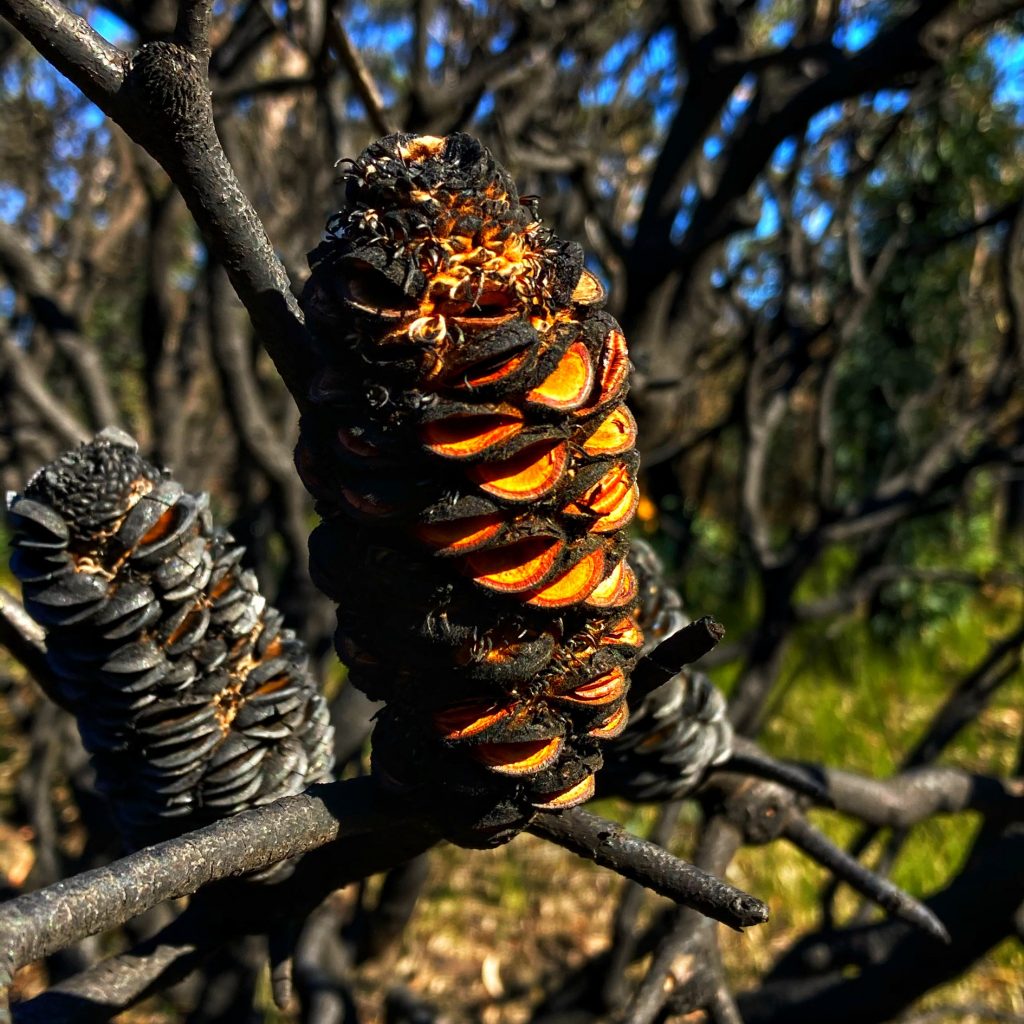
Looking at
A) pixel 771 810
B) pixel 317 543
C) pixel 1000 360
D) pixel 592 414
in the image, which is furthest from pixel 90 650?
pixel 1000 360

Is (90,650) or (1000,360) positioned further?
(1000,360)

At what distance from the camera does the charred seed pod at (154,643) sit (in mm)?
930

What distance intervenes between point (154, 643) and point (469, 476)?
41 cm

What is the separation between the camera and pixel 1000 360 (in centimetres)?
319

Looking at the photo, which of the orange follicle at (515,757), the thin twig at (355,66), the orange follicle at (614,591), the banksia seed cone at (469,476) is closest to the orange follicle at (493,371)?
the banksia seed cone at (469,476)

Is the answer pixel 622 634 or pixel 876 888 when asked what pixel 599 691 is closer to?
pixel 622 634

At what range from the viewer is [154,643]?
0.96 meters

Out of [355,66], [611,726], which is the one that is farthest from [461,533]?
[355,66]

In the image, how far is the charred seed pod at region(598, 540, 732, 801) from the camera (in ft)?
3.83

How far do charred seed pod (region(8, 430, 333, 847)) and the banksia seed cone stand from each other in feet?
0.63

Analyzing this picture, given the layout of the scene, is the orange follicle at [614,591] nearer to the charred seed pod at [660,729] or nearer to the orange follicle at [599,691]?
the orange follicle at [599,691]

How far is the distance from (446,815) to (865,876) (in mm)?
653

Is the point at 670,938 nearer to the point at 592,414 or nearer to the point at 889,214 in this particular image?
the point at 592,414

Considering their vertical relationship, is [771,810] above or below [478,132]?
below
